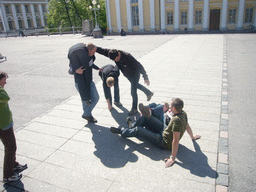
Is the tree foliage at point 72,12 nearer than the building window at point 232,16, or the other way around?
the building window at point 232,16

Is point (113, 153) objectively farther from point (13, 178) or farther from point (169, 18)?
point (169, 18)

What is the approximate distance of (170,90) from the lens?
7.11 metres

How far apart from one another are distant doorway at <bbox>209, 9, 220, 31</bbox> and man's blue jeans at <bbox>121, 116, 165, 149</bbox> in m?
33.8

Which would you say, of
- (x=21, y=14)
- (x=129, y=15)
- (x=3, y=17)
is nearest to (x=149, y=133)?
(x=129, y=15)

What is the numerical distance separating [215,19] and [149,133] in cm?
3401

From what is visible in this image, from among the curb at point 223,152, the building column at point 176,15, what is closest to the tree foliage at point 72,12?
the building column at point 176,15

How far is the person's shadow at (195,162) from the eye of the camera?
3.38 meters

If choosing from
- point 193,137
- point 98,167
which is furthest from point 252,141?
point 98,167

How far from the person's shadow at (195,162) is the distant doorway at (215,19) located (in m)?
33.6

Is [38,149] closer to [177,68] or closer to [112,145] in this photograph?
[112,145]

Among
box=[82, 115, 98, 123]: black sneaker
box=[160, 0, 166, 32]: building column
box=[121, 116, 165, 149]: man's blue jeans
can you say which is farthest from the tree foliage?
box=[121, 116, 165, 149]: man's blue jeans

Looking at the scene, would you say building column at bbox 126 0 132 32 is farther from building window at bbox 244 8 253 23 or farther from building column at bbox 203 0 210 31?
building window at bbox 244 8 253 23

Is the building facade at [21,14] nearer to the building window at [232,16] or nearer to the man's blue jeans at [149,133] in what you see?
the building window at [232,16]

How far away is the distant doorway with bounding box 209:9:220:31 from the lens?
32.6 m
